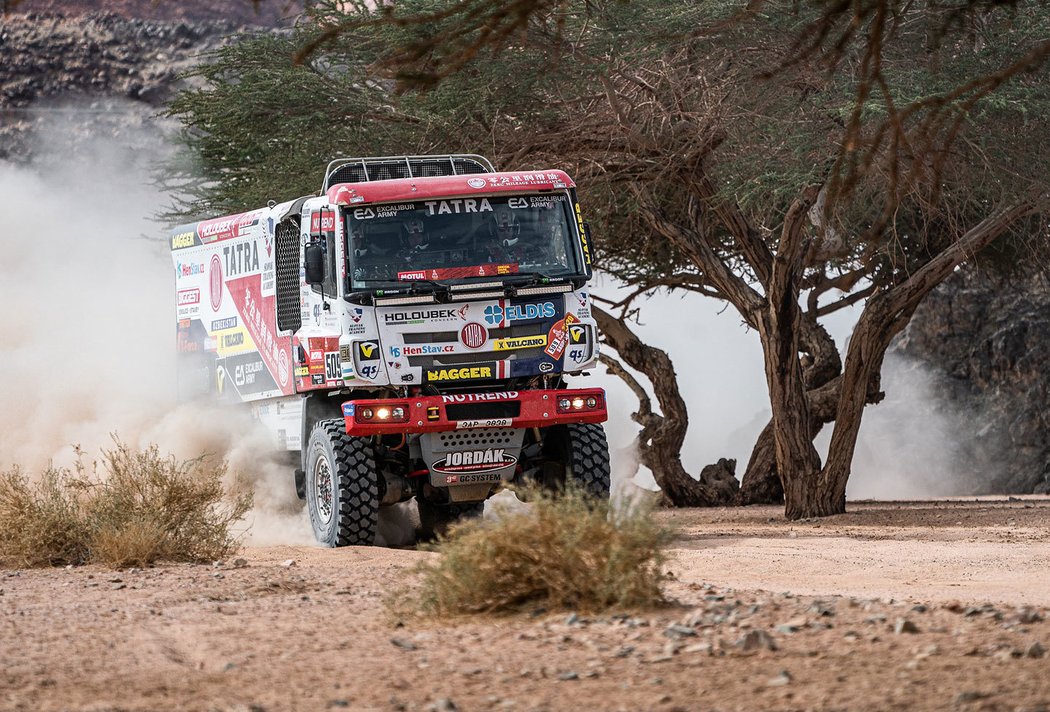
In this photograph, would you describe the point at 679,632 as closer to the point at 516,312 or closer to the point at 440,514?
the point at 516,312

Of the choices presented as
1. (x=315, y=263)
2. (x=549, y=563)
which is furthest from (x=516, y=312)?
(x=549, y=563)

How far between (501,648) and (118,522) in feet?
18.8

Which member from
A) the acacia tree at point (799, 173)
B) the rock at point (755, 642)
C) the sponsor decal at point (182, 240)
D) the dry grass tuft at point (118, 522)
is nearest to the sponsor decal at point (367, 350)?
the dry grass tuft at point (118, 522)

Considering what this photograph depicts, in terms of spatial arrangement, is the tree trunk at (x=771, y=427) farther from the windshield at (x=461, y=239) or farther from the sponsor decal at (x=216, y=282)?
the windshield at (x=461, y=239)

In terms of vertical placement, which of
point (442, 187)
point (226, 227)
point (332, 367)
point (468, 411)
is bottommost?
point (468, 411)

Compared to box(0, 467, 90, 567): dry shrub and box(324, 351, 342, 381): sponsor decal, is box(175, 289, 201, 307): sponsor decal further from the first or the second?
box(0, 467, 90, 567): dry shrub

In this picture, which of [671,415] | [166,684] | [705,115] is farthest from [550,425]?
[671,415]

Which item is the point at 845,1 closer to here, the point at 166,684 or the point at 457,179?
the point at 166,684

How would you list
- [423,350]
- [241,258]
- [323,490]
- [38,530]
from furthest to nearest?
[241,258]
[323,490]
[423,350]
[38,530]

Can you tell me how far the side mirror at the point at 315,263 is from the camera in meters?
12.2

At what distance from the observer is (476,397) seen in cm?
1242

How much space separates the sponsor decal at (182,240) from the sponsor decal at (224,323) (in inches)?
42.4

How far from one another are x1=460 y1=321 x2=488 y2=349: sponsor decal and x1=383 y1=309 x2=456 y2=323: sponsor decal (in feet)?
0.52

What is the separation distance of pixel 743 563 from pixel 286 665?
5927 millimetres
